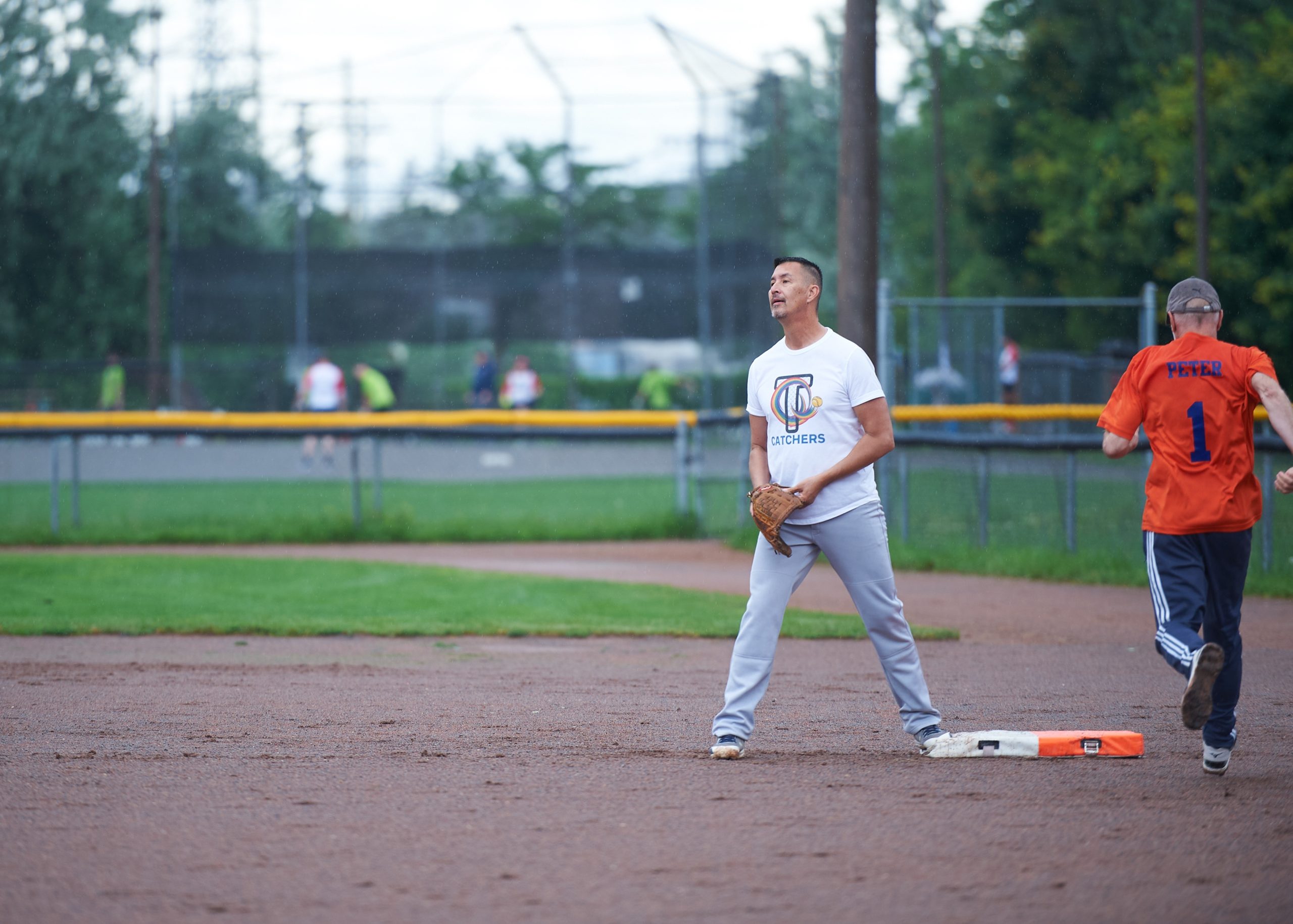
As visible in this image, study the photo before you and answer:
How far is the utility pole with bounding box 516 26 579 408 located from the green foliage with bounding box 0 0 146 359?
23168mm

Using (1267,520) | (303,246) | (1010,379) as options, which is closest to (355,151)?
(303,246)

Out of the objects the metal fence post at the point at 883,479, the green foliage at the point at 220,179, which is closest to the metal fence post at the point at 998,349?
the metal fence post at the point at 883,479

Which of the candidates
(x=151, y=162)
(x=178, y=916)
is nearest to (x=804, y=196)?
(x=151, y=162)

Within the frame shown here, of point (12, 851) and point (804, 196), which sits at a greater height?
point (804, 196)

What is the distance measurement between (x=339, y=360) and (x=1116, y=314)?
20.6 m

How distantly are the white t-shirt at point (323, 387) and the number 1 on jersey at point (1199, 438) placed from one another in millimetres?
23715

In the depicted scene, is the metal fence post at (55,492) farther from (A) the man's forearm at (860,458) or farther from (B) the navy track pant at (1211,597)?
(B) the navy track pant at (1211,597)

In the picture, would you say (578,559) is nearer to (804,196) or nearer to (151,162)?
(151,162)

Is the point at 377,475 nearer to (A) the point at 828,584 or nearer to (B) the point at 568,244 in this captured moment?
(A) the point at 828,584

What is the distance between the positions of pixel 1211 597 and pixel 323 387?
23.9 metres

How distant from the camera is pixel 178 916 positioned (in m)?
3.91

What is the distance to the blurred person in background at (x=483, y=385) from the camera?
3144 cm

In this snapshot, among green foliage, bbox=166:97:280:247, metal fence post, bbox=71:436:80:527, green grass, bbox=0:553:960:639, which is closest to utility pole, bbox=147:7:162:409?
green foliage, bbox=166:97:280:247

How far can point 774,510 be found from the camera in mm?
5758
